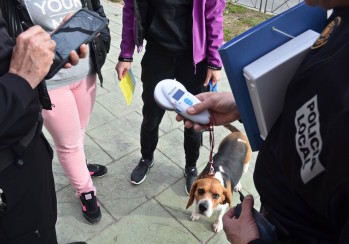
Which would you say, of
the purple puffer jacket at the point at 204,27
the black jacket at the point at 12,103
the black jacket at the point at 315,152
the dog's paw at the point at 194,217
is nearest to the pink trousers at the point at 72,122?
the purple puffer jacket at the point at 204,27

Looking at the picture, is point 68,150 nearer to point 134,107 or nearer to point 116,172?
point 116,172

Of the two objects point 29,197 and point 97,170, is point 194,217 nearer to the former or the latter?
point 97,170

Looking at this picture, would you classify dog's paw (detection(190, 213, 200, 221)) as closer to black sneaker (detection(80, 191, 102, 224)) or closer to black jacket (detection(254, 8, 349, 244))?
black sneaker (detection(80, 191, 102, 224))

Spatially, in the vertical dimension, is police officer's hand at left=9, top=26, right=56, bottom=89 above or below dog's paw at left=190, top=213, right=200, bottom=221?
above

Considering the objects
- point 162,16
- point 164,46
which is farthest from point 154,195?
point 162,16

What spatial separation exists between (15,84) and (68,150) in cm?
117

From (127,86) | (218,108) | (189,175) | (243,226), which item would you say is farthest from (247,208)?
(189,175)

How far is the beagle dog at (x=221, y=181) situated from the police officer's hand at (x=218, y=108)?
989 millimetres

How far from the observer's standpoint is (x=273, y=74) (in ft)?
3.49

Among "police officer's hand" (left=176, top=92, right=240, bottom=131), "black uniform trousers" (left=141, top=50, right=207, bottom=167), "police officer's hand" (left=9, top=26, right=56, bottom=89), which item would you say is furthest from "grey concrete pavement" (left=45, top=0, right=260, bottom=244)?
"police officer's hand" (left=9, top=26, right=56, bottom=89)

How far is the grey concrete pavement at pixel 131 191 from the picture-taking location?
101 inches

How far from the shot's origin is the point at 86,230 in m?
2.56

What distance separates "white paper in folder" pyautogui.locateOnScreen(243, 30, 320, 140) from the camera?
105 cm

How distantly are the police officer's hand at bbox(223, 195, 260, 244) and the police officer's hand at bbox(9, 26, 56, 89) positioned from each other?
894mm
